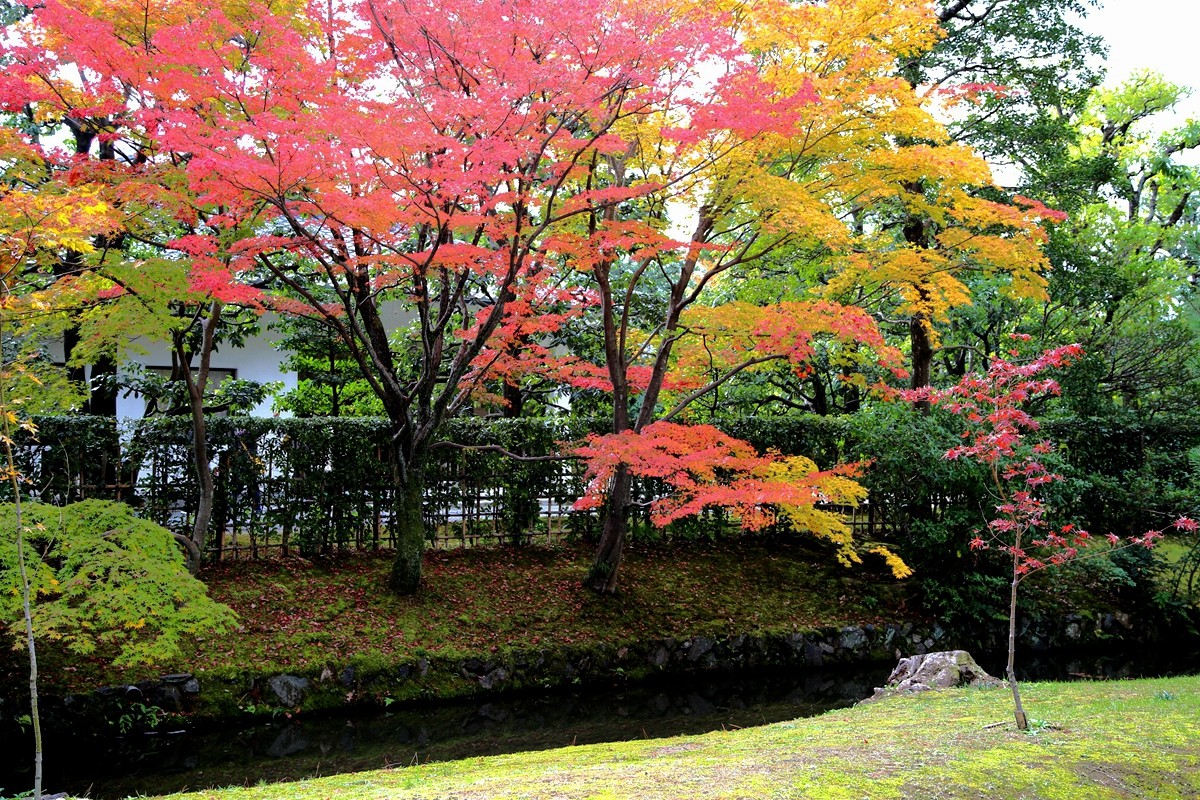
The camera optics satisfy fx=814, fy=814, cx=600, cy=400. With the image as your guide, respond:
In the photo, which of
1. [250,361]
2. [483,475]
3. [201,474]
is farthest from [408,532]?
[250,361]

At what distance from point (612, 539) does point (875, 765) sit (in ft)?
19.0

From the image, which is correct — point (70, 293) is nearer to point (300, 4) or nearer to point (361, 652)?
point (300, 4)

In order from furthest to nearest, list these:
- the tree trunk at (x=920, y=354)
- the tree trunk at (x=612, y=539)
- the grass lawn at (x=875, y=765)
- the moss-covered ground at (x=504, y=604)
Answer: the tree trunk at (x=920, y=354)
the tree trunk at (x=612, y=539)
the moss-covered ground at (x=504, y=604)
the grass lawn at (x=875, y=765)

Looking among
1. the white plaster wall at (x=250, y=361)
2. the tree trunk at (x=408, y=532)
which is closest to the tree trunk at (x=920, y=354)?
the tree trunk at (x=408, y=532)

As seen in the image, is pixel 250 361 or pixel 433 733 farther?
pixel 250 361

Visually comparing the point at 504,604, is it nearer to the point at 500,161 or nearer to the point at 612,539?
the point at 612,539

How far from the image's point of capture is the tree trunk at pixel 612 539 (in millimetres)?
9953

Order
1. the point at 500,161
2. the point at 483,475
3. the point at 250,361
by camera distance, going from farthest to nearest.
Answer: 1. the point at 250,361
2. the point at 483,475
3. the point at 500,161

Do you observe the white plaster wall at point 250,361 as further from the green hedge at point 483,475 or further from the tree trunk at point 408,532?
the tree trunk at point 408,532

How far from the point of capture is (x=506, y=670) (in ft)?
28.6

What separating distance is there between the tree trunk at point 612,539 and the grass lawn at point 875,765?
147 inches

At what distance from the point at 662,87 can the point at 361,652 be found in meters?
6.38

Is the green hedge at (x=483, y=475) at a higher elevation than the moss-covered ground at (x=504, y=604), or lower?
higher

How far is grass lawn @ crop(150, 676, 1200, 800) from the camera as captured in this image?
13.5 ft
